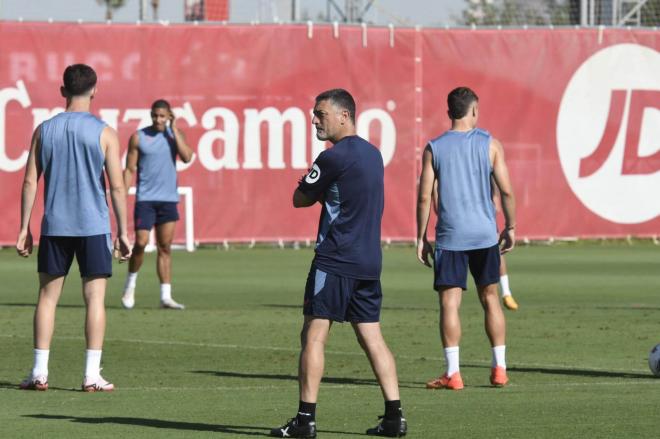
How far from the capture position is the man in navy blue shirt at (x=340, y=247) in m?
9.06

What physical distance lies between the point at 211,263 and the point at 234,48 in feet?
14.8

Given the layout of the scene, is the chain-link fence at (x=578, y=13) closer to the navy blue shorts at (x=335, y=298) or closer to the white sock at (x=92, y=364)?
the white sock at (x=92, y=364)

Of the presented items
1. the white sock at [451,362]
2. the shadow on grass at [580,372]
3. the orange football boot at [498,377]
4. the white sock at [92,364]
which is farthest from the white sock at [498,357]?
the white sock at [92,364]

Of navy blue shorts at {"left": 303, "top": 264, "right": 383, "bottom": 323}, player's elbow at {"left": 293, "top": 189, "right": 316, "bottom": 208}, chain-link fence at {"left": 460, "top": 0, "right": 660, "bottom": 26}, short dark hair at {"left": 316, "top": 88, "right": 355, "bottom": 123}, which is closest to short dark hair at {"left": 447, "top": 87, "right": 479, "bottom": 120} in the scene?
short dark hair at {"left": 316, "top": 88, "right": 355, "bottom": 123}

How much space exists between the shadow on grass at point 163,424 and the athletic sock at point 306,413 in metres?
0.36

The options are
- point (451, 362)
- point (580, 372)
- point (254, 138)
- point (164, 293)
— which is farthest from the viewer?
point (254, 138)

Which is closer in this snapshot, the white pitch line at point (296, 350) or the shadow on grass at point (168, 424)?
the shadow on grass at point (168, 424)

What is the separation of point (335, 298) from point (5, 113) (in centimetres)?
1825

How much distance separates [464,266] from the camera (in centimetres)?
1175

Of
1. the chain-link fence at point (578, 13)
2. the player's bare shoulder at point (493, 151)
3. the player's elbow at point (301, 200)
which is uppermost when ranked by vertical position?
the chain-link fence at point (578, 13)

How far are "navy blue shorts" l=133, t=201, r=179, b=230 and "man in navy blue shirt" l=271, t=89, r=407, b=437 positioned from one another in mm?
8895

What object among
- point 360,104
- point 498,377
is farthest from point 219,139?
point 498,377

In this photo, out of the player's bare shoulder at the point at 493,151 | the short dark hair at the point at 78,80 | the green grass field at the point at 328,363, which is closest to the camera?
the green grass field at the point at 328,363

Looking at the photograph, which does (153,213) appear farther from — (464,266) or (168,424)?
(168,424)
